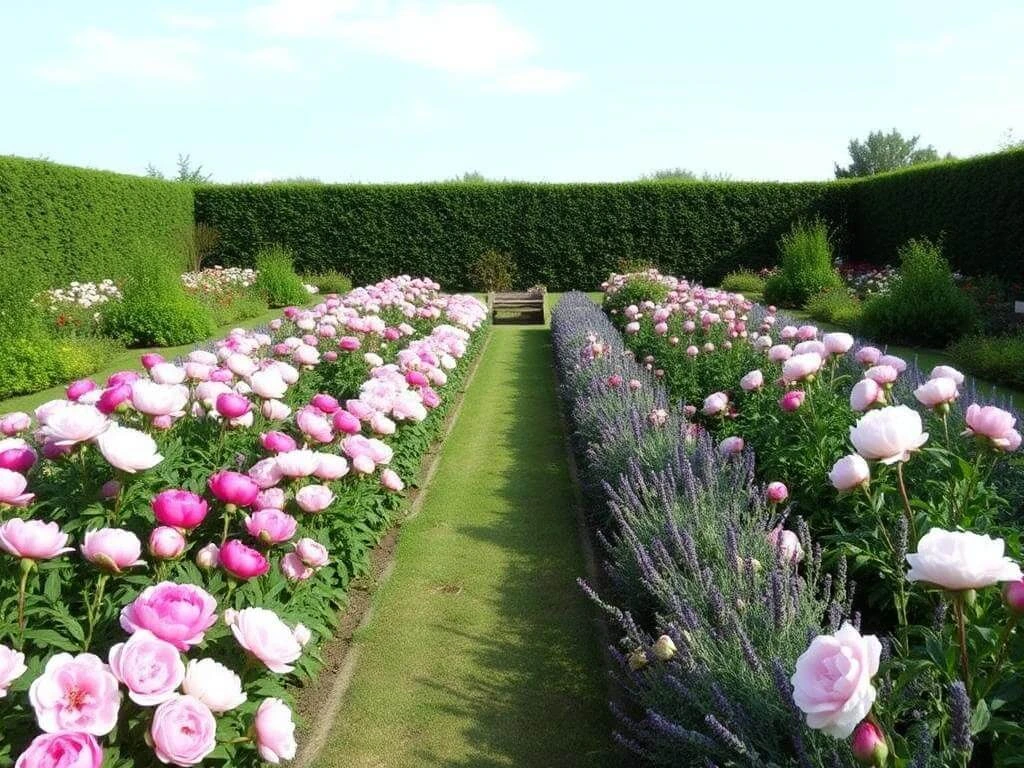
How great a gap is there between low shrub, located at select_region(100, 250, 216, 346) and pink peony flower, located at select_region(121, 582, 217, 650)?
11023 millimetres

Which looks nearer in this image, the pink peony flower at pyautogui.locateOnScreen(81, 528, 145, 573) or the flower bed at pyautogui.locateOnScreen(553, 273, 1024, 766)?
the flower bed at pyautogui.locateOnScreen(553, 273, 1024, 766)

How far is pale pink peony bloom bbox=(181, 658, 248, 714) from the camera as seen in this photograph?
1.73 m

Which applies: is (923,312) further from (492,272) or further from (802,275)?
(492,272)

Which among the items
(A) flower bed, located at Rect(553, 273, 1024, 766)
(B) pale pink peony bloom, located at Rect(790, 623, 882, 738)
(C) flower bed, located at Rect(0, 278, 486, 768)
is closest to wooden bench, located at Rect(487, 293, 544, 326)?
(A) flower bed, located at Rect(553, 273, 1024, 766)

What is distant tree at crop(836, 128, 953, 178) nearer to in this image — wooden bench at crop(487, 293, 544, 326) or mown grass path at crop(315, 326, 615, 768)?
wooden bench at crop(487, 293, 544, 326)

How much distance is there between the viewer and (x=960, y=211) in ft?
50.7

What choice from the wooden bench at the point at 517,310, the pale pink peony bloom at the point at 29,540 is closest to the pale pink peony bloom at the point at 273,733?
the pale pink peony bloom at the point at 29,540

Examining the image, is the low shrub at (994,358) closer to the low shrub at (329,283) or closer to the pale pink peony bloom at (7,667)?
the pale pink peony bloom at (7,667)

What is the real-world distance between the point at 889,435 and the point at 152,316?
11797 millimetres

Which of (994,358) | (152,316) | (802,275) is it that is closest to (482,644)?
(994,358)

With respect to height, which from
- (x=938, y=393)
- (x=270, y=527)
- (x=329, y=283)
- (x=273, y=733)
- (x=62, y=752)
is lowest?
(x=329, y=283)

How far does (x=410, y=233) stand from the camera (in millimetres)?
21969

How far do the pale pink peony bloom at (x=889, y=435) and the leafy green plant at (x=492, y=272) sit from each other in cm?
1933

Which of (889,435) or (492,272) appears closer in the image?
(889,435)
